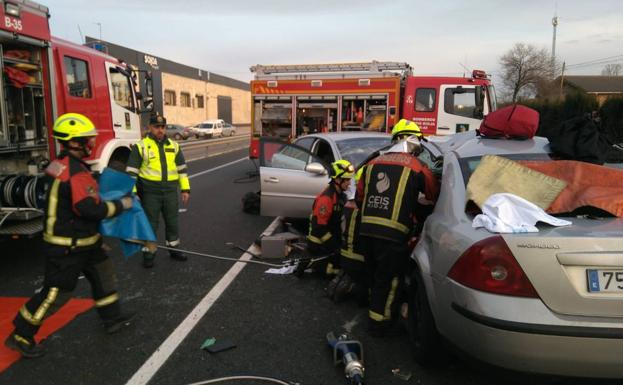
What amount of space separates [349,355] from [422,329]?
502 mm

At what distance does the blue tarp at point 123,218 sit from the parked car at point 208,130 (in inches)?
1435

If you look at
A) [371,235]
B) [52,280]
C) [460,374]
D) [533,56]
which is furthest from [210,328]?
[533,56]

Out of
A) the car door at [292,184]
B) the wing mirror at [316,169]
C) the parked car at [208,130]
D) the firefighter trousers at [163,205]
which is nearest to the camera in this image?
the firefighter trousers at [163,205]

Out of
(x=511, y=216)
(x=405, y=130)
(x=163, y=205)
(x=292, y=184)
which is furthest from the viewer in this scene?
(x=292, y=184)

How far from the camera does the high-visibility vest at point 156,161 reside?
17.6ft

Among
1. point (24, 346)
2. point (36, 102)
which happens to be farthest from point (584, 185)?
point (36, 102)

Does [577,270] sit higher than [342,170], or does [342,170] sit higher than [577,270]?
[342,170]

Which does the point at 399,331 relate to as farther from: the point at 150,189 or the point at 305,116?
the point at 305,116

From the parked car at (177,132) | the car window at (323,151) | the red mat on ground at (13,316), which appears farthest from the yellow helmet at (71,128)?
the parked car at (177,132)

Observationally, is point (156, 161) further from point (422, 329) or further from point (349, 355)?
point (422, 329)

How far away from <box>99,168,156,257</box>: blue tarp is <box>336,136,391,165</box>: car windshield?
3.24 m

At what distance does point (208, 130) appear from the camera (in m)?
39.4

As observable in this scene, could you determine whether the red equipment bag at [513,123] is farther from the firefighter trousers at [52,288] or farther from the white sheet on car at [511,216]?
the firefighter trousers at [52,288]

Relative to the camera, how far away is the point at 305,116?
42.1ft
